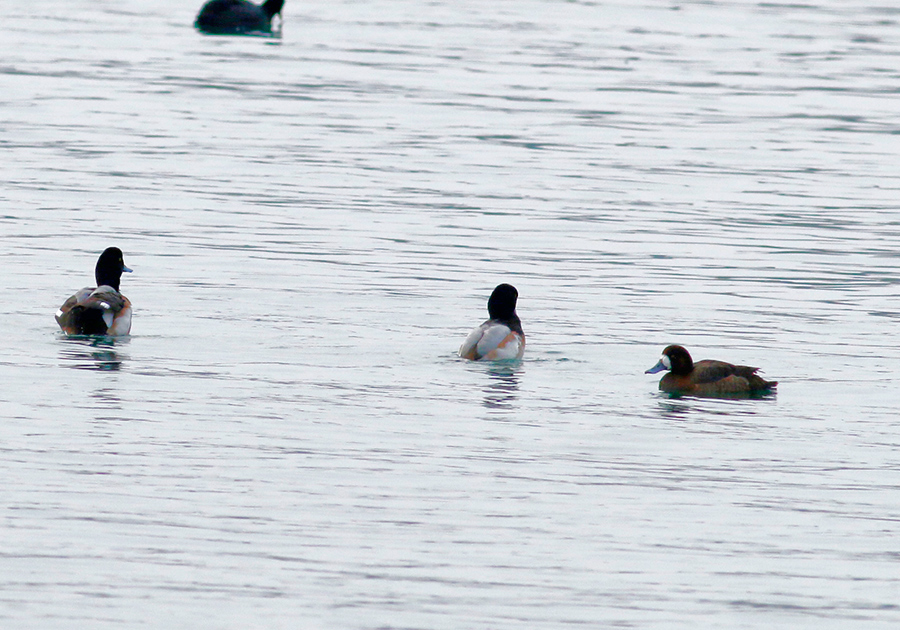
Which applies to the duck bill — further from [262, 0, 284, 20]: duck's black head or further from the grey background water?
[262, 0, 284, 20]: duck's black head

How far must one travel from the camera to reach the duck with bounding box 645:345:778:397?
14648mm

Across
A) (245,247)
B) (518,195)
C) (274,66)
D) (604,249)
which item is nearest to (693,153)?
(518,195)

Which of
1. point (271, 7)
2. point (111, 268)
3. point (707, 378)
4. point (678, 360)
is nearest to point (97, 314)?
point (111, 268)

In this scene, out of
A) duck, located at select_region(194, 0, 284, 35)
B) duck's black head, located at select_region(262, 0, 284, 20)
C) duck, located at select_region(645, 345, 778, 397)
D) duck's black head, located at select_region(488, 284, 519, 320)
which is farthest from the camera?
duck's black head, located at select_region(262, 0, 284, 20)

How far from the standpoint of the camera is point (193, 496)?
1123cm

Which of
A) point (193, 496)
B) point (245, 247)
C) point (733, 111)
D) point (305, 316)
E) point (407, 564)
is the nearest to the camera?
point (407, 564)

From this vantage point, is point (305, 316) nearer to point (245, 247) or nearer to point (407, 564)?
point (245, 247)

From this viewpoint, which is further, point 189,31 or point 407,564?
point 189,31

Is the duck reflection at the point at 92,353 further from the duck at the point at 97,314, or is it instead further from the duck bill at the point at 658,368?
the duck bill at the point at 658,368

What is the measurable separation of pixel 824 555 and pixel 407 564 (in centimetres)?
242

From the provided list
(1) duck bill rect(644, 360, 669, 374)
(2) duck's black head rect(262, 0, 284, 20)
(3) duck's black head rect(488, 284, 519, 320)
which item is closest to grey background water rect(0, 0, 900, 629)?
(1) duck bill rect(644, 360, 669, 374)

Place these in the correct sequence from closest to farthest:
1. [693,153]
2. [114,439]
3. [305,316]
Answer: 1. [114,439]
2. [305,316]
3. [693,153]

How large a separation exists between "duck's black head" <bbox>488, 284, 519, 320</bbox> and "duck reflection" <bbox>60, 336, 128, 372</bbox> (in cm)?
332

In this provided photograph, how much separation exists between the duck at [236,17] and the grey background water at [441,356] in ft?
36.2
